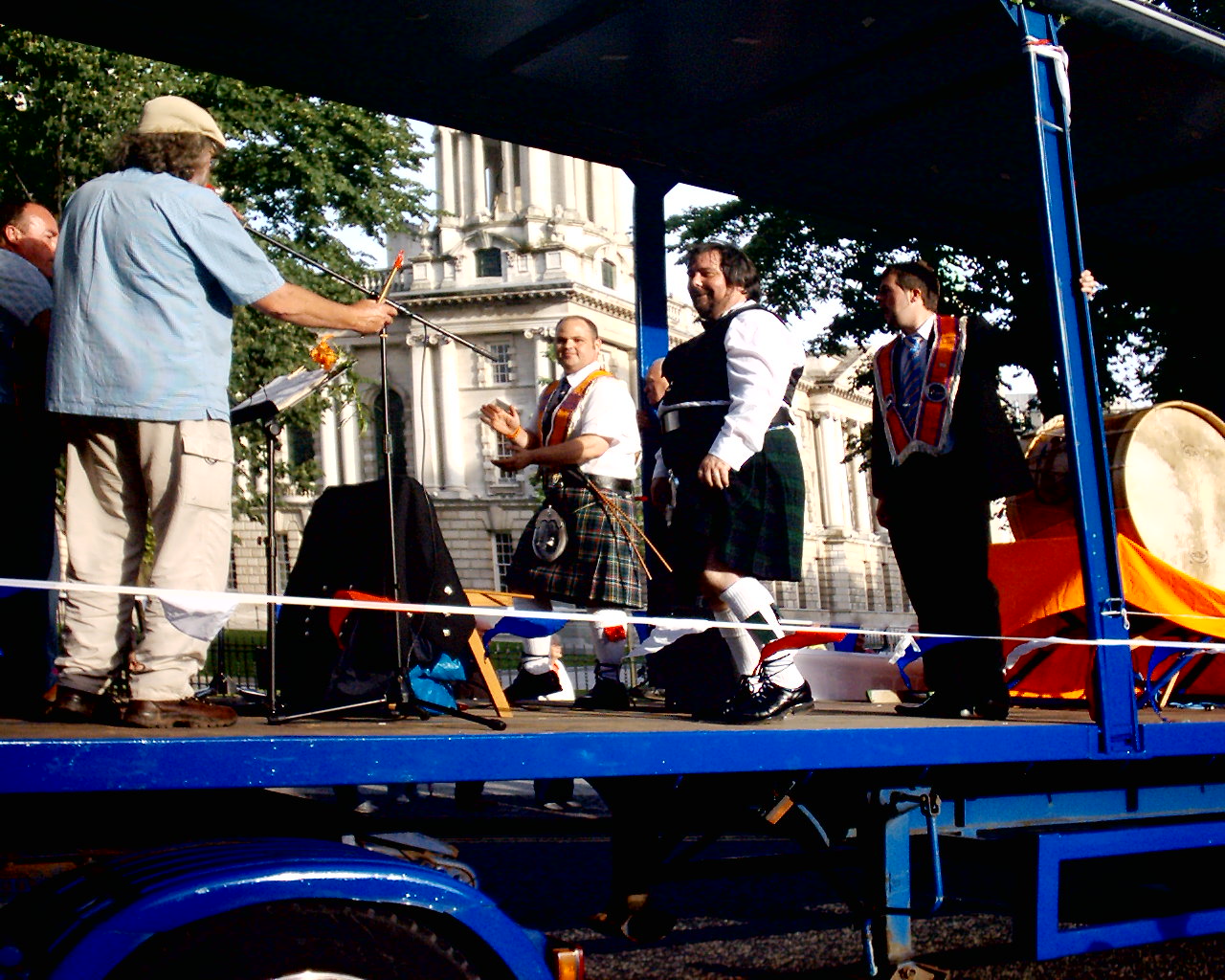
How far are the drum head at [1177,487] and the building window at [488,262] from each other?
6840cm

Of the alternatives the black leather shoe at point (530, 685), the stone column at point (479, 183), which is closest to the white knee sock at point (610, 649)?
the black leather shoe at point (530, 685)

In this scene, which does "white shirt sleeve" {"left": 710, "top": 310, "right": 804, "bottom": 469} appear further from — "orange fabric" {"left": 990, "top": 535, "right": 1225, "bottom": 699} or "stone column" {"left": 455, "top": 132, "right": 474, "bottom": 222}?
"stone column" {"left": 455, "top": 132, "right": 474, "bottom": 222}

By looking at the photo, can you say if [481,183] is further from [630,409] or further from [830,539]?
[630,409]

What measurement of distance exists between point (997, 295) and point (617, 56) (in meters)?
12.9

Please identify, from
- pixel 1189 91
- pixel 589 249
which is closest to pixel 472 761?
pixel 1189 91

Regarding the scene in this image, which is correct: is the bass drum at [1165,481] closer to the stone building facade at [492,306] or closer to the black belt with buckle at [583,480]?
the black belt with buckle at [583,480]

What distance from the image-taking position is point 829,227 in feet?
23.4

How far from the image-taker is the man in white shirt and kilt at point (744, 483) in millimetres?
4883

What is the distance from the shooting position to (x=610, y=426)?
6.22 metres

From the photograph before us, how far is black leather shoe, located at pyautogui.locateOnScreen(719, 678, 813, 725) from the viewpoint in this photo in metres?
4.44

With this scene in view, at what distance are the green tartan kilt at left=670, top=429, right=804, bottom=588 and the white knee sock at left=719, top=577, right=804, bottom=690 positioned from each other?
6 cm

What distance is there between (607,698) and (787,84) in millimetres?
2649

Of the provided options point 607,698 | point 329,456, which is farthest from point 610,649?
point 329,456

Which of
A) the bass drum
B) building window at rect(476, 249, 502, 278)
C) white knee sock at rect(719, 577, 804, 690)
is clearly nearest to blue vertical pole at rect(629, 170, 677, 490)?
white knee sock at rect(719, 577, 804, 690)
